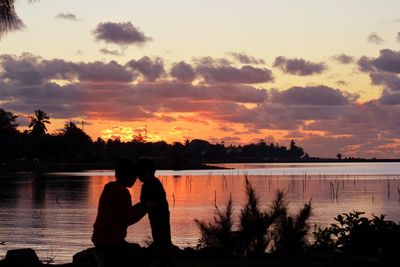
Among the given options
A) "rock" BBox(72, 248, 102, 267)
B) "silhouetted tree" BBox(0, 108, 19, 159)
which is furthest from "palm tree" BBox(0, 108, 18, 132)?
"rock" BBox(72, 248, 102, 267)

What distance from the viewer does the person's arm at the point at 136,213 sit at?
7715 millimetres

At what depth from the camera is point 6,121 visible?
140 metres

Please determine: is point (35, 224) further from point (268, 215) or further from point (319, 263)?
point (319, 263)

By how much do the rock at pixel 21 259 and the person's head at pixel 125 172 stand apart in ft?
20.3

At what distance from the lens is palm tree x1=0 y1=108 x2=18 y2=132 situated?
132 metres

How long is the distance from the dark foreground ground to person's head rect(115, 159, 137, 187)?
468cm

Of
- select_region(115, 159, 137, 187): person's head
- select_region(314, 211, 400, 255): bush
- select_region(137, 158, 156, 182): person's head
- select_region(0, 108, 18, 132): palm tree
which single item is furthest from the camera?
select_region(0, 108, 18, 132): palm tree

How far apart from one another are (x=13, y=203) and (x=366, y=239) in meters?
48.8

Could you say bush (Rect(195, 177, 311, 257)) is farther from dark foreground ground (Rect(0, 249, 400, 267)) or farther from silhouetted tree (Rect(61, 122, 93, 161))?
silhouetted tree (Rect(61, 122, 93, 161))

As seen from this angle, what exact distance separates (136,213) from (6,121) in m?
138

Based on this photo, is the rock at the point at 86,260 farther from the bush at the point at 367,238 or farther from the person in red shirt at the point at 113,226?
the person in red shirt at the point at 113,226

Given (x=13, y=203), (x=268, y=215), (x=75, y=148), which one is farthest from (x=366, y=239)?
(x=75, y=148)

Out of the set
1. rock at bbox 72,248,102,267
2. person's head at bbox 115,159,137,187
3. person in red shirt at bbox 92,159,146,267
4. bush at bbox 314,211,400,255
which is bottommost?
rock at bbox 72,248,102,267

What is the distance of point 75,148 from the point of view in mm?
166750
